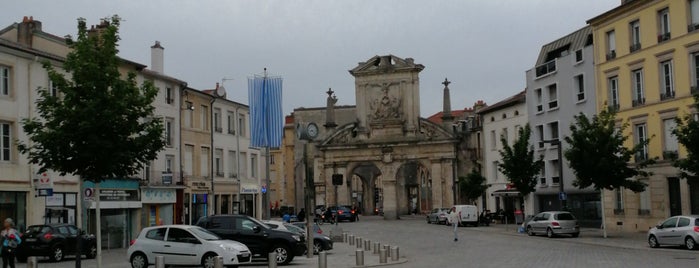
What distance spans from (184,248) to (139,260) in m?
1.58

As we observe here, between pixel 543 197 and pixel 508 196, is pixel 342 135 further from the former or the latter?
pixel 543 197

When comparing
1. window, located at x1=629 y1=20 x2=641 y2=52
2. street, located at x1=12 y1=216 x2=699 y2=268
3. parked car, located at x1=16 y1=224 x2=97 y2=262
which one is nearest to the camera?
street, located at x1=12 y1=216 x2=699 y2=268

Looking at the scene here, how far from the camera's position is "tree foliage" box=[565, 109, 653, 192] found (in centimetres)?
3881

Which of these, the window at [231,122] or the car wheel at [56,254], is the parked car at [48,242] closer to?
the car wheel at [56,254]

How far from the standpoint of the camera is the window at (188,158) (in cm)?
4512

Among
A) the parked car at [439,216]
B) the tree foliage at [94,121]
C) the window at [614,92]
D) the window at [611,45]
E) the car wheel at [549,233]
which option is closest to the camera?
the tree foliage at [94,121]

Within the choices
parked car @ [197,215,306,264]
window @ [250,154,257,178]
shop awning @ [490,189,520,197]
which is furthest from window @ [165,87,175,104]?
shop awning @ [490,189,520,197]

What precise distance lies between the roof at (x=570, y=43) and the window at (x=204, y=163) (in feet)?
77.9

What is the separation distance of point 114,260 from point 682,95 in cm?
2713

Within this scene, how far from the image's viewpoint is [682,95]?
1529 inches

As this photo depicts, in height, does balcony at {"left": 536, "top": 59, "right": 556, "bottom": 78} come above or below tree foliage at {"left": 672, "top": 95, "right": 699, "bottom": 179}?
above

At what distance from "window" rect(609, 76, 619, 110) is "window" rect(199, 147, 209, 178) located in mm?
23470

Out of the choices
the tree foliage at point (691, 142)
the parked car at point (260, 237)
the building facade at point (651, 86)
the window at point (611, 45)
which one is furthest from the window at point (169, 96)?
the tree foliage at point (691, 142)

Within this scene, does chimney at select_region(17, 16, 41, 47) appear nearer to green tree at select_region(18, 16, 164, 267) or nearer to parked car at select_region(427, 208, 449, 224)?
green tree at select_region(18, 16, 164, 267)
